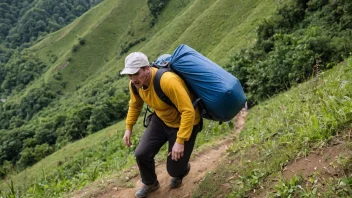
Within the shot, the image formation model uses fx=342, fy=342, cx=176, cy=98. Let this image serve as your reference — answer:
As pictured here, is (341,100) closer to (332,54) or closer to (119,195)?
(119,195)

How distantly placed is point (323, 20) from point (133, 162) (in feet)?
33.5

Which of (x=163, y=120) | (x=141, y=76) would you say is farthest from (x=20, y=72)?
(x=141, y=76)

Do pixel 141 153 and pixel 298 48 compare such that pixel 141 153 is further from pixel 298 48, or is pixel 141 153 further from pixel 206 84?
pixel 298 48

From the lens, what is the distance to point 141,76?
4.09 metres

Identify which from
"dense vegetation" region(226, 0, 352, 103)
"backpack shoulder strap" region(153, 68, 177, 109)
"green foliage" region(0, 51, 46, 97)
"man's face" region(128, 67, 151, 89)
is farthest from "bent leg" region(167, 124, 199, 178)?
"green foliage" region(0, 51, 46, 97)

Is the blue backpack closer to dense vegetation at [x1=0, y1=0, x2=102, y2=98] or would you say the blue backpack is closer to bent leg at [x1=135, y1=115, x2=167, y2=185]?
bent leg at [x1=135, y1=115, x2=167, y2=185]

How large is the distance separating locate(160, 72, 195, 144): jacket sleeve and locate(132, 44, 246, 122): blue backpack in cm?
9

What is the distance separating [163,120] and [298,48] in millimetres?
8411

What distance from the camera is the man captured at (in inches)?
160

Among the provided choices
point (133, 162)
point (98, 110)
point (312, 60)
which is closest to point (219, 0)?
point (98, 110)

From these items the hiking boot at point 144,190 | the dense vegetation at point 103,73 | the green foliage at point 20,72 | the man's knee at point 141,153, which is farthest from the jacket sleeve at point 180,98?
the green foliage at point 20,72

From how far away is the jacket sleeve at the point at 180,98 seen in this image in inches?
159

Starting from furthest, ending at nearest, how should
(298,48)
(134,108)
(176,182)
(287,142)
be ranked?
(298,48) < (176,182) < (134,108) < (287,142)

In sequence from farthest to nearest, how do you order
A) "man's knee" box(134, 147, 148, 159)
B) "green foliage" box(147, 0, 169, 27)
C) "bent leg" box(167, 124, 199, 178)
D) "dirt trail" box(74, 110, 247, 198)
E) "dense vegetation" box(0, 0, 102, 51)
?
"dense vegetation" box(0, 0, 102, 51) < "green foliage" box(147, 0, 169, 27) < "dirt trail" box(74, 110, 247, 198) < "man's knee" box(134, 147, 148, 159) < "bent leg" box(167, 124, 199, 178)
